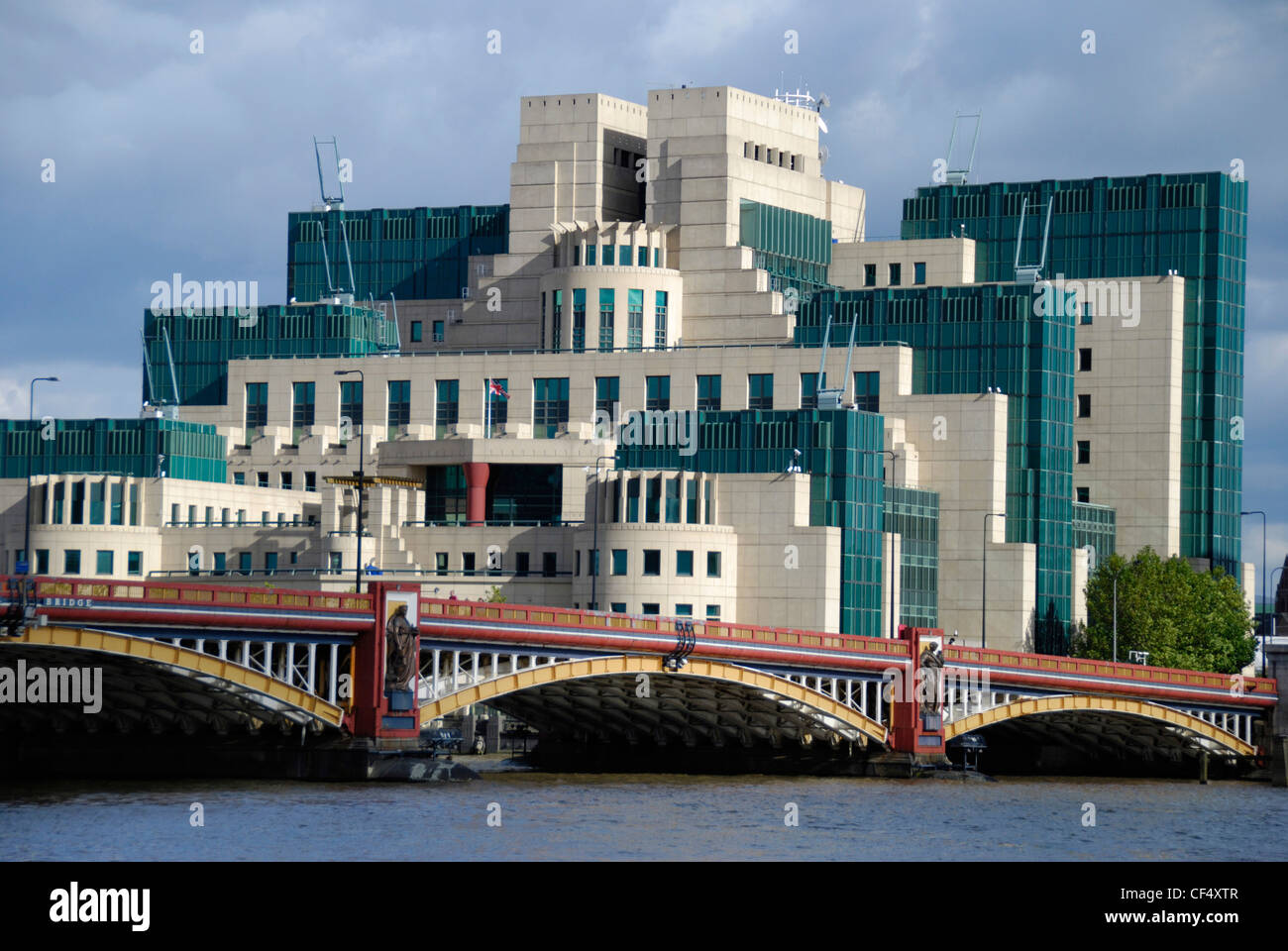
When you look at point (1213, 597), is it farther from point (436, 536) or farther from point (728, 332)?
point (436, 536)

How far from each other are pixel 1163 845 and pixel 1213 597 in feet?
276

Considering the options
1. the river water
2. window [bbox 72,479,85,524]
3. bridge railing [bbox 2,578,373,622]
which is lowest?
the river water

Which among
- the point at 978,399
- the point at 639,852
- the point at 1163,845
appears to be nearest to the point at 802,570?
the point at 978,399

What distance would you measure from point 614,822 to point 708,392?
86.0 metres

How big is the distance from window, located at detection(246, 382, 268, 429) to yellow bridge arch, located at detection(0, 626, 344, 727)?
8547 centimetres

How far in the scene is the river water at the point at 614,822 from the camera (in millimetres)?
79562

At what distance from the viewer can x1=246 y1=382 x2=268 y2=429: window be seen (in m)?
188

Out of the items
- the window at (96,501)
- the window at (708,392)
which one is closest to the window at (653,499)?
the window at (708,392)

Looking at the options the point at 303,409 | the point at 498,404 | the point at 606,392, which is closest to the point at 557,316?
the point at 498,404

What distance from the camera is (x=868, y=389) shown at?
171625 millimetres

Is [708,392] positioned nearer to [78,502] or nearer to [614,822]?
[78,502]

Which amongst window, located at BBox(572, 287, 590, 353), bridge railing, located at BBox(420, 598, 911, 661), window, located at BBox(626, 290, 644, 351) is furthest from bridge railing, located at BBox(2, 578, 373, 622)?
window, located at BBox(626, 290, 644, 351)

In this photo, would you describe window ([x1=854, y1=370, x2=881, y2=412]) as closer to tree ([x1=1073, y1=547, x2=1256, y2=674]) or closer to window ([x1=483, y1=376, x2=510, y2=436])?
tree ([x1=1073, y1=547, x2=1256, y2=674])

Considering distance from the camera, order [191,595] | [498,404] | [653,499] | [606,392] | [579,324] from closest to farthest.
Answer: [191,595] < [653,499] < [606,392] < [579,324] < [498,404]
